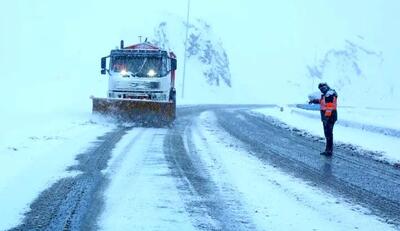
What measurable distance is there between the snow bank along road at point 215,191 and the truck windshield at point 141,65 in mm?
6858

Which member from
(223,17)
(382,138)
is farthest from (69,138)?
(223,17)

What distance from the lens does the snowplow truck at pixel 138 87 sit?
1791 centimetres

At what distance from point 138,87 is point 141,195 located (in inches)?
480

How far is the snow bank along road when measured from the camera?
223 inches

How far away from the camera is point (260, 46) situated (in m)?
91.9

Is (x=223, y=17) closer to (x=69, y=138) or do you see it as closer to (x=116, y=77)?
(x=116, y=77)

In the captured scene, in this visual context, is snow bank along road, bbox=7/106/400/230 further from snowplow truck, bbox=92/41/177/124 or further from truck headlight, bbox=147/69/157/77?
truck headlight, bbox=147/69/157/77

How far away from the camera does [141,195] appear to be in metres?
6.76

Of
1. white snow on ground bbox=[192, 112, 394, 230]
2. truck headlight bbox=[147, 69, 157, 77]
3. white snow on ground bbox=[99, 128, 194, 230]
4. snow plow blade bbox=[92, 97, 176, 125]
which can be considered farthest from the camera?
truck headlight bbox=[147, 69, 157, 77]

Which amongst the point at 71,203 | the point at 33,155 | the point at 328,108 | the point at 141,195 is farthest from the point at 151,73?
the point at 71,203

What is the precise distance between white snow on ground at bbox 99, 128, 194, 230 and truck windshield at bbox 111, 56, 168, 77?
810 cm

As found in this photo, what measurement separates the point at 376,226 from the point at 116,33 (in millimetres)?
49624

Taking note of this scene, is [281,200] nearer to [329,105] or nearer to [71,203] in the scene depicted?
[71,203]

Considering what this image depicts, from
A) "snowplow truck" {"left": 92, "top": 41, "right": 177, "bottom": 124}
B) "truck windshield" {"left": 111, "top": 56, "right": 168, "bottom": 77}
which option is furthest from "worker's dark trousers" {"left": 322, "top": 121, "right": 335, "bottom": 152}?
"truck windshield" {"left": 111, "top": 56, "right": 168, "bottom": 77}
